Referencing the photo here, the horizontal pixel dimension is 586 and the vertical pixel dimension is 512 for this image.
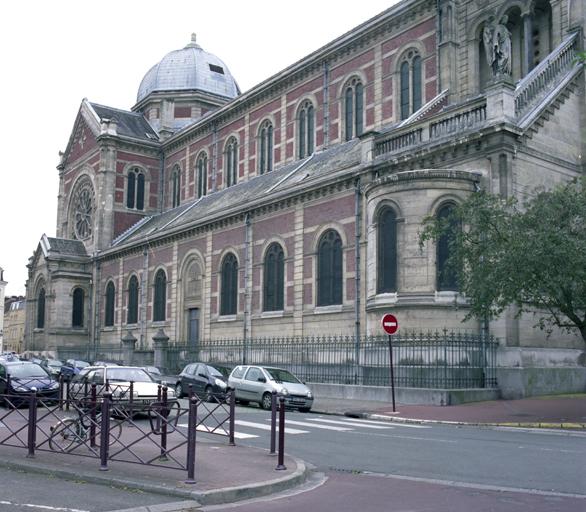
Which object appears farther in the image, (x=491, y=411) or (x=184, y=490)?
(x=491, y=411)

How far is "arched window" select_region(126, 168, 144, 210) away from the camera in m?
55.3

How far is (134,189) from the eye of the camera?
182 ft

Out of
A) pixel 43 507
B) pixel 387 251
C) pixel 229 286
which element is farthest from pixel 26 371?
pixel 229 286

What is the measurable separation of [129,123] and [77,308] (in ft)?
48.7

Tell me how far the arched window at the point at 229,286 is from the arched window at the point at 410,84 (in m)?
12.0

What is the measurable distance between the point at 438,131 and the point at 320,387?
10.3 m

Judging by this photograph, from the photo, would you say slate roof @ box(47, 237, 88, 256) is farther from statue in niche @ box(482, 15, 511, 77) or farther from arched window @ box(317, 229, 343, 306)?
statue in niche @ box(482, 15, 511, 77)

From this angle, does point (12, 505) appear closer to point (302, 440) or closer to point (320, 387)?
point (302, 440)

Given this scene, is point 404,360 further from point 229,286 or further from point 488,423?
point 229,286

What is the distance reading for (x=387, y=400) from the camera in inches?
936

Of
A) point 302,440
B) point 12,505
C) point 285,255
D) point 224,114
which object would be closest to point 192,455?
point 12,505

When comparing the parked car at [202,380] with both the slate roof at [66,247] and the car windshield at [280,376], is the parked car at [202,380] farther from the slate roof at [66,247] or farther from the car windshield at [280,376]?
the slate roof at [66,247]

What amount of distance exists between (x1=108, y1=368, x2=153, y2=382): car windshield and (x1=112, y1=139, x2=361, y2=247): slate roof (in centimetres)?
1414

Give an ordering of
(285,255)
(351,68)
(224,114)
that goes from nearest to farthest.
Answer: (285,255) → (351,68) → (224,114)
